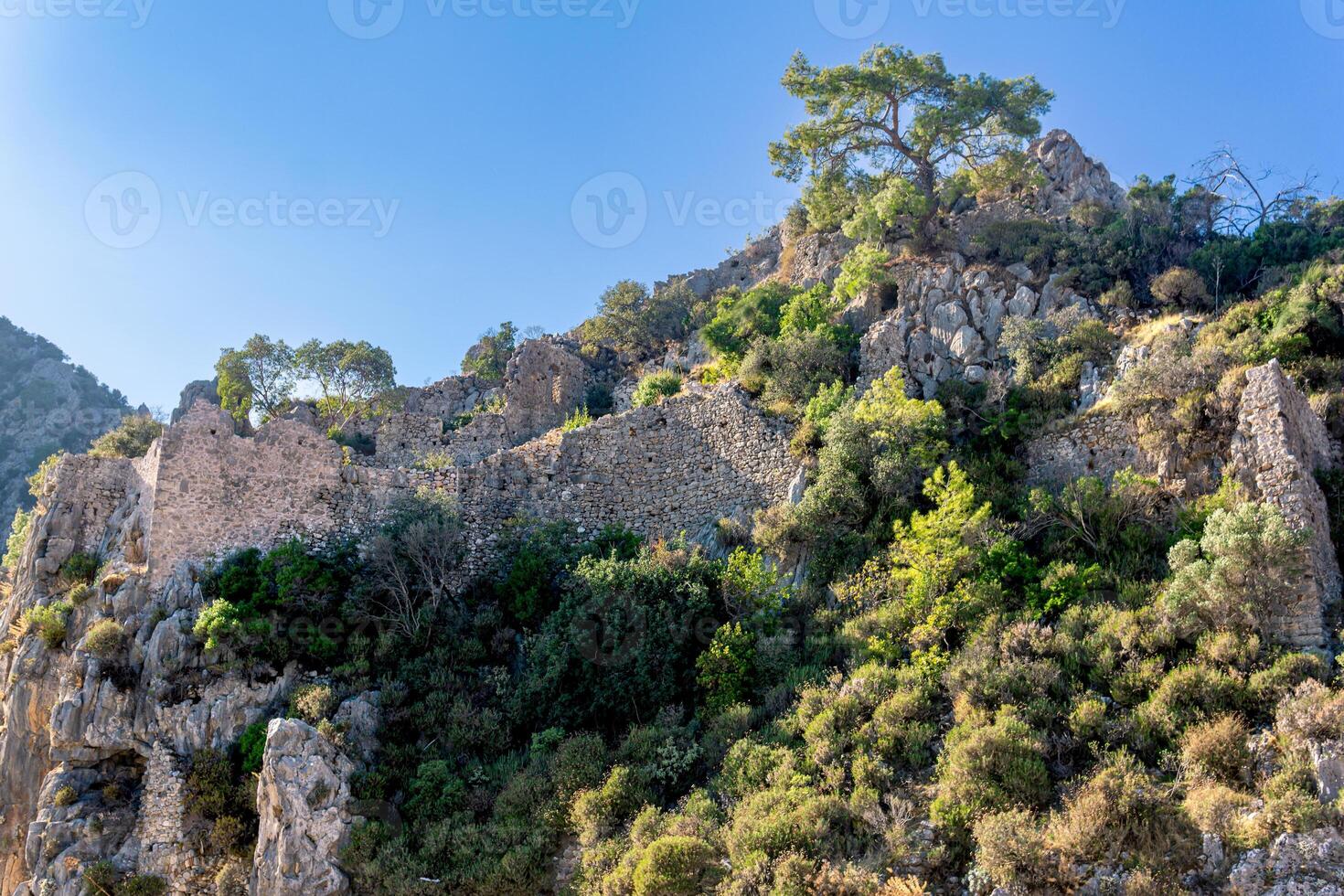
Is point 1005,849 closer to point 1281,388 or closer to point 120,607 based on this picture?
point 1281,388

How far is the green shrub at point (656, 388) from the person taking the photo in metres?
27.1

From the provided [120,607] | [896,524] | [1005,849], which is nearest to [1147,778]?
[1005,849]

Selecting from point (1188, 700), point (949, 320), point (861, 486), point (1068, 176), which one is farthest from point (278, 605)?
point (1068, 176)

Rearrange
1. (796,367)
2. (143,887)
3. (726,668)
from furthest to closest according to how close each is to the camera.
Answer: (796,367) → (726,668) → (143,887)

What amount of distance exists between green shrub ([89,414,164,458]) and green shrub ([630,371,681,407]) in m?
14.2

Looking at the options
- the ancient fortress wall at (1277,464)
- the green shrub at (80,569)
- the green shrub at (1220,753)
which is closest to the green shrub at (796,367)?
the ancient fortress wall at (1277,464)

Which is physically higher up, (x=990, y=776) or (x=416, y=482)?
(x=416, y=482)

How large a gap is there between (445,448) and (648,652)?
13901mm

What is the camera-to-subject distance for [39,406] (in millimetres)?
55312

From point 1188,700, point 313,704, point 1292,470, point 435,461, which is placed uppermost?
point 435,461

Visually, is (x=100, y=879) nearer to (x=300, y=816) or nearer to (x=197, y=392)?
(x=300, y=816)

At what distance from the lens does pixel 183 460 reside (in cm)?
2000

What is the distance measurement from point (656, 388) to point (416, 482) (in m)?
8.09

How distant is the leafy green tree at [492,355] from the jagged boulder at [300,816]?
18994 mm
